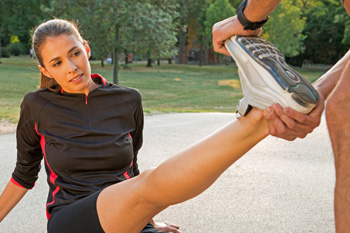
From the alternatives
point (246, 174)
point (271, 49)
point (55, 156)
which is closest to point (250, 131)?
point (271, 49)

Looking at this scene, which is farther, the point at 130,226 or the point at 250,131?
the point at 130,226

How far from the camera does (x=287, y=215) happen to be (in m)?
3.03

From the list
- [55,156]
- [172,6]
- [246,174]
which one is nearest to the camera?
[55,156]

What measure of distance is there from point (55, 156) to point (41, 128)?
178 millimetres

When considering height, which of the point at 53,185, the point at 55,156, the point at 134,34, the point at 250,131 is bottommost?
the point at 134,34

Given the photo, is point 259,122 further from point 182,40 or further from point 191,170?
point 182,40

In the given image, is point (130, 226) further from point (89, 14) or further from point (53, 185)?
point (89, 14)

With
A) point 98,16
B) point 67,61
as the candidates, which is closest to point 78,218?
point 67,61

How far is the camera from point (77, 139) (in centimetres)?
214

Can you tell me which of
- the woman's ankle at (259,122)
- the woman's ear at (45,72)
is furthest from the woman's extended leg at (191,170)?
the woman's ear at (45,72)

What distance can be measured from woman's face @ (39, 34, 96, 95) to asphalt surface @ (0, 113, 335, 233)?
3.89ft

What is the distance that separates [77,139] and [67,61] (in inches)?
15.0

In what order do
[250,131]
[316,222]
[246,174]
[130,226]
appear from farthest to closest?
1. [246,174]
2. [316,222]
3. [130,226]
4. [250,131]

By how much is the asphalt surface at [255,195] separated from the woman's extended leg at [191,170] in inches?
43.6
